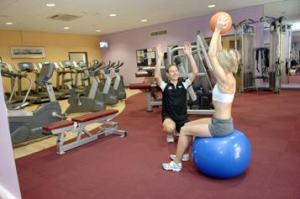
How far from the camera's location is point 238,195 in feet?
7.00

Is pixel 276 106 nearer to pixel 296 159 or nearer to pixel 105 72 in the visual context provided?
pixel 296 159

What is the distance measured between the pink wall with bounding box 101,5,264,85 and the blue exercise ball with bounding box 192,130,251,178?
696 cm

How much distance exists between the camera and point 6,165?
2.05 m

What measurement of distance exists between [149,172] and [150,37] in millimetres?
8984

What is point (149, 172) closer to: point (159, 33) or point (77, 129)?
point (77, 129)

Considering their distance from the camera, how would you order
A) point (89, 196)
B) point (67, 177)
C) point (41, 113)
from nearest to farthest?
point (89, 196) → point (67, 177) → point (41, 113)

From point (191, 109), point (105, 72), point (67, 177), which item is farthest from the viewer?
point (105, 72)

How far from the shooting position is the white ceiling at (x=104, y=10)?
20.9ft

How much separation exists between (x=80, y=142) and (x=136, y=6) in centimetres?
469

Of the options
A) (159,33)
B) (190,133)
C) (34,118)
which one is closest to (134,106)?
(34,118)

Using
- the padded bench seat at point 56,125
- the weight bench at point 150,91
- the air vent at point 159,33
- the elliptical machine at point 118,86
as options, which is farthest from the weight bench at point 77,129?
the air vent at point 159,33

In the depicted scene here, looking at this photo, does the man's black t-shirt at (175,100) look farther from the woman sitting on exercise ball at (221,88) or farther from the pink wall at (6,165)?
the pink wall at (6,165)

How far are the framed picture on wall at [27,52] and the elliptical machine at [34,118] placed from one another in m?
6.57

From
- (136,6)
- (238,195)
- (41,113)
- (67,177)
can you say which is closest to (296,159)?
(238,195)
